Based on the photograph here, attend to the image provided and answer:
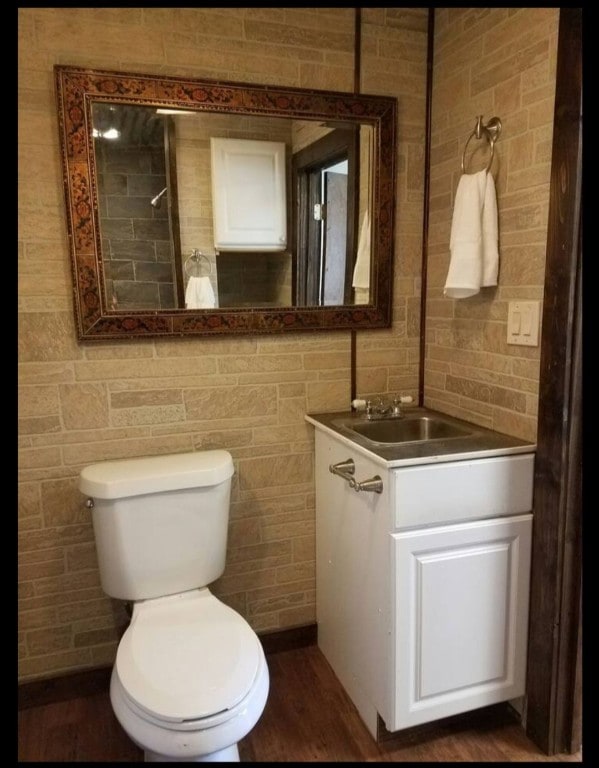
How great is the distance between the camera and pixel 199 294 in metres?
1.74

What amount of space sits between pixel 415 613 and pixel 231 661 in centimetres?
51

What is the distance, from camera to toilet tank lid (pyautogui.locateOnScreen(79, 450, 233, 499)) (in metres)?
1.53

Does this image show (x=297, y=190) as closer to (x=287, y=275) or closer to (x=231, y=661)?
(x=287, y=275)

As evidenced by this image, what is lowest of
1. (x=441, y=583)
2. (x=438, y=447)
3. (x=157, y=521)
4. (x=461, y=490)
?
(x=441, y=583)

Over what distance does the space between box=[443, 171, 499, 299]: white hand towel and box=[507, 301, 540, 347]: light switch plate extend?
121 mm

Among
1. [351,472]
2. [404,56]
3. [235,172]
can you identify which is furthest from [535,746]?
[404,56]

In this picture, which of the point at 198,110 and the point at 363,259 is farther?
the point at 363,259

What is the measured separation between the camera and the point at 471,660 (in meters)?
1.53

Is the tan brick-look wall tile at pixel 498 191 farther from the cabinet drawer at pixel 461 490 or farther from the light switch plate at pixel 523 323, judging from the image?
the cabinet drawer at pixel 461 490

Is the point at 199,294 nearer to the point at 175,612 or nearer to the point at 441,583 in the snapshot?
the point at 175,612

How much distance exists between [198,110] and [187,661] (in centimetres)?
160

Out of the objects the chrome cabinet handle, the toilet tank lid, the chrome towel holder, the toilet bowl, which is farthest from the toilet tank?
the chrome towel holder

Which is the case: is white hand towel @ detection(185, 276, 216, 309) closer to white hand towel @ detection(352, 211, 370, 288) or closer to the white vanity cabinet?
white hand towel @ detection(352, 211, 370, 288)

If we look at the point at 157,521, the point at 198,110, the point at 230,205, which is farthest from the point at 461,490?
the point at 198,110
